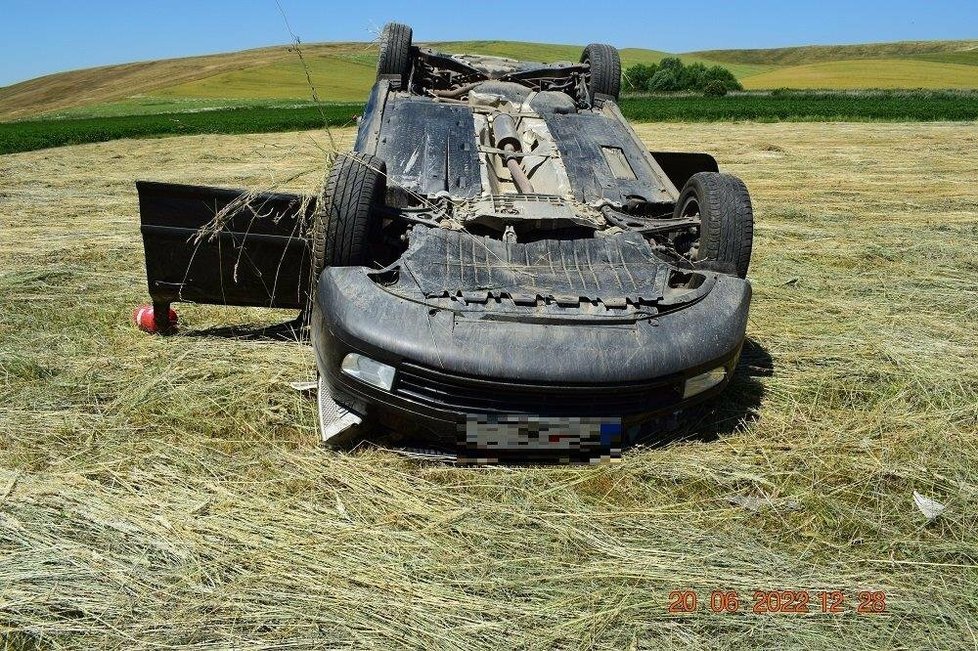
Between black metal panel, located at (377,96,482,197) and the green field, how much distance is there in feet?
46.7

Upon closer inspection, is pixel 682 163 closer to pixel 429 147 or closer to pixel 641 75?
pixel 429 147

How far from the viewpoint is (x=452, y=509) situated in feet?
9.50

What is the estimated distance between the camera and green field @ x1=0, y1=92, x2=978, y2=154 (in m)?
18.8

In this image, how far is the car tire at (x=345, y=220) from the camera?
12.1ft

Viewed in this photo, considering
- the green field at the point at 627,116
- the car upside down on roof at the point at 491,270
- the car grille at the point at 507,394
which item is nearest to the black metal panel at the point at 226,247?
the car upside down on roof at the point at 491,270

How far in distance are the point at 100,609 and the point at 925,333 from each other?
4.80 m

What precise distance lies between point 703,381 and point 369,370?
142cm

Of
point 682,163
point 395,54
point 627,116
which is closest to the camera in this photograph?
point 682,163

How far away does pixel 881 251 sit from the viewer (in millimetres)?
7098

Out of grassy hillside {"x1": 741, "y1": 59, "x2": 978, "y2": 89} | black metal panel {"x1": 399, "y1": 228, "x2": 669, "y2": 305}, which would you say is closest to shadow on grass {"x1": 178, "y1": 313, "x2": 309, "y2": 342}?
black metal panel {"x1": 399, "y1": 228, "x2": 669, "y2": 305}

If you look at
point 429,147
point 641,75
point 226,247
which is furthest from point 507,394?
point 641,75

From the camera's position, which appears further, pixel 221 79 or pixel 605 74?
pixel 221 79
